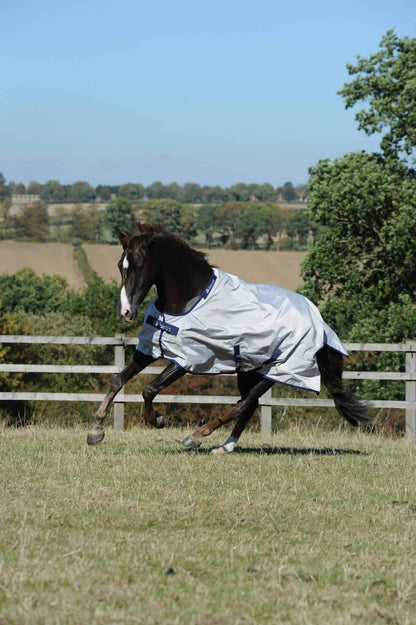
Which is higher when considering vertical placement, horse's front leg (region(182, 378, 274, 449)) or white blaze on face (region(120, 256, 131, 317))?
white blaze on face (region(120, 256, 131, 317))

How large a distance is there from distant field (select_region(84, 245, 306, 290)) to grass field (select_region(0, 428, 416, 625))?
80323 mm

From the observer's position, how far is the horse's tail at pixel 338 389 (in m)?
9.73

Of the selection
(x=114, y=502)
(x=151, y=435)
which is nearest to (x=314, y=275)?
(x=151, y=435)

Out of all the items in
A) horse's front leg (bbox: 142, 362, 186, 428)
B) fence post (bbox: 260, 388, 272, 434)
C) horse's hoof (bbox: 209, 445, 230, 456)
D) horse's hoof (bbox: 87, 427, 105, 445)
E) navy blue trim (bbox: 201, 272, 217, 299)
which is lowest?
fence post (bbox: 260, 388, 272, 434)

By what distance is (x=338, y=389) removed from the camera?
386 inches

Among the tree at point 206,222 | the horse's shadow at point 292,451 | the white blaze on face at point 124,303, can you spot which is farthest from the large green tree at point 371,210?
the tree at point 206,222

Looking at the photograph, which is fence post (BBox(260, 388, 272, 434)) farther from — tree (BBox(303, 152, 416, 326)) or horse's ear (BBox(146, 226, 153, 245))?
tree (BBox(303, 152, 416, 326))

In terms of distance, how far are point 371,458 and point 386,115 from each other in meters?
16.6

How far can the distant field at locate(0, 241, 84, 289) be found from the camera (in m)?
97.7

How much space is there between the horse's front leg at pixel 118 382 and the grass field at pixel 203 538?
0.29 metres

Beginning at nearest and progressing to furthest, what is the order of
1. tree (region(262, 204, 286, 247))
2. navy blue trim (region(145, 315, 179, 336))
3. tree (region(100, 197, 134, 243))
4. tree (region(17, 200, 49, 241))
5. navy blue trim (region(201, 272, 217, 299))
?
navy blue trim (region(145, 315, 179, 336)) < navy blue trim (region(201, 272, 217, 299)) < tree (region(262, 204, 286, 247)) < tree (region(100, 197, 134, 243)) < tree (region(17, 200, 49, 241))

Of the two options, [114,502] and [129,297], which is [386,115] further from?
[114,502]

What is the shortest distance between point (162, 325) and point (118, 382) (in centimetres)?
93

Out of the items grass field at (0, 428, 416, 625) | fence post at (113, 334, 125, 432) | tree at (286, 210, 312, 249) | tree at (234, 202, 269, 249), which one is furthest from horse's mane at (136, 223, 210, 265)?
tree at (234, 202, 269, 249)
